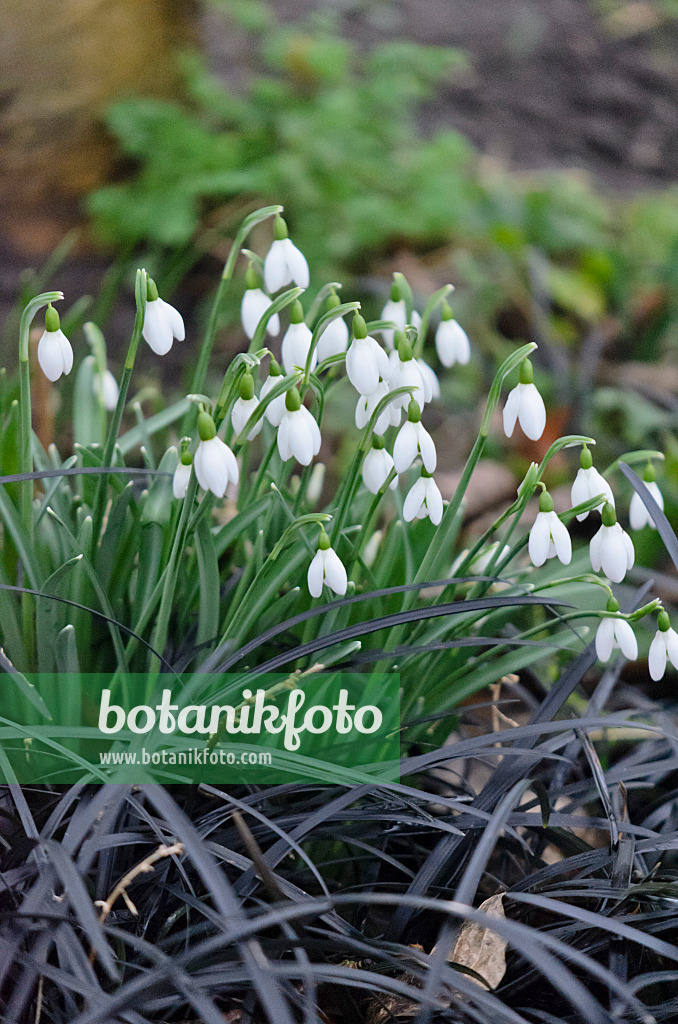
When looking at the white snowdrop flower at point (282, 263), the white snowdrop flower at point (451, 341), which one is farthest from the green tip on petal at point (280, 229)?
the white snowdrop flower at point (451, 341)

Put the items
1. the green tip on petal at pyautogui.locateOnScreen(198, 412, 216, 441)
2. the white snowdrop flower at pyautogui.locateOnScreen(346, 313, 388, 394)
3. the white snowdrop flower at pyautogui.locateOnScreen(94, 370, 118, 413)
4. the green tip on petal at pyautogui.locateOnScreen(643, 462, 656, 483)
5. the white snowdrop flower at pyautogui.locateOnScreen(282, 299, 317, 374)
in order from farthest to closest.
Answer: the white snowdrop flower at pyautogui.locateOnScreen(94, 370, 118, 413) < the green tip on petal at pyautogui.locateOnScreen(643, 462, 656, 483) < the white snowdrop flower at pyautogui.locateOnScreen(282, 299, 317, 374) < the white snowdrop flower at pyautogui.locateOnScreen(346, 313, 388, 394) < the green tip on petal at pyautogui.locateOnScreen(198, 412, 216, 441)

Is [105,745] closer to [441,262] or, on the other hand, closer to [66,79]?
[441,262]

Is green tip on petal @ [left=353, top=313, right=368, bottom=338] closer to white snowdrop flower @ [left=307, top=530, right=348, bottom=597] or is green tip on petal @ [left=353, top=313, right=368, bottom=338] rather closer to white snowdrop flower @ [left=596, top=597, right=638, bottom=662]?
white snowdrop flower @ [left=307, top=530, right=348, bottom=597]

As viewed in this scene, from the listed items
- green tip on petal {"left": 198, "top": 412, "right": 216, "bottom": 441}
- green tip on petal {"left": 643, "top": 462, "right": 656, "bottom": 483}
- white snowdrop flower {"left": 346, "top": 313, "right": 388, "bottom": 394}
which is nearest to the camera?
green tip on petal {"left": 198, "top": 412, "right": 216, "bottom": 441}

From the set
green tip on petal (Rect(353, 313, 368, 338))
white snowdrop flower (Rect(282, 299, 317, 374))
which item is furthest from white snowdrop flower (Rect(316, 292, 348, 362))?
green tip on petal (Rect(353, 313, 368, 338))

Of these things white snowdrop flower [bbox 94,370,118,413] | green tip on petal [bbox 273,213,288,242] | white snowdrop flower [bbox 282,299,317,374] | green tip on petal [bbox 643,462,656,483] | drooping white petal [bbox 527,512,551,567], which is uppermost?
green tip on petal [bbox 273,213,288,242]

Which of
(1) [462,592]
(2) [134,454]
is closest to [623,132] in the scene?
(2) [134,454]
